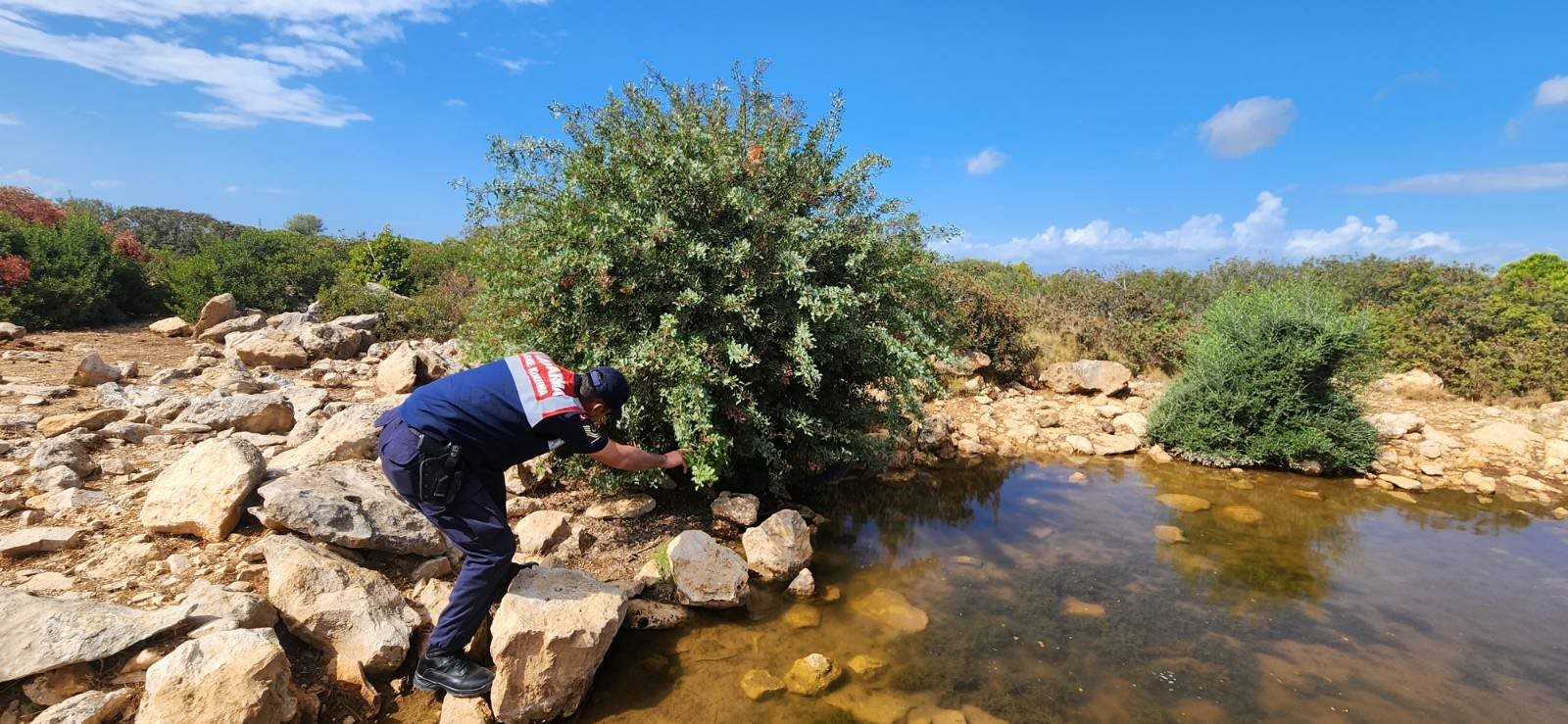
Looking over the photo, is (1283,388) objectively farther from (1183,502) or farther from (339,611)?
(339,611)

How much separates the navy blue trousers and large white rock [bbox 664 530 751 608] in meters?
1.47

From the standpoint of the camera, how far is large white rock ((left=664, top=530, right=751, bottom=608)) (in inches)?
206

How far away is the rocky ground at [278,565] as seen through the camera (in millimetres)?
3354

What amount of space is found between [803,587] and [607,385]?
2520mm

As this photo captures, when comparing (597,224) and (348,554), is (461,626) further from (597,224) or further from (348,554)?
(597,224)

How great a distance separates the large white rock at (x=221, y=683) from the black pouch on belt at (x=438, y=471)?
1.02 metres

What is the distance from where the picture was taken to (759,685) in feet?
14.2

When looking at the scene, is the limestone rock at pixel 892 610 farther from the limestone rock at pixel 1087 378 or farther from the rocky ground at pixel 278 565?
the limestone rock at pixel 1087 378

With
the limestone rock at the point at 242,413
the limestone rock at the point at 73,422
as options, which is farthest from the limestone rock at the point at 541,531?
the limestone rock at the point at 73,422

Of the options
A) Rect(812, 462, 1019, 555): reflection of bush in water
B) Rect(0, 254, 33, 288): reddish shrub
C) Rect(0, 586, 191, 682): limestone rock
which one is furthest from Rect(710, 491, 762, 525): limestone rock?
Rect(0, 254, 33, 288): reddish shrub

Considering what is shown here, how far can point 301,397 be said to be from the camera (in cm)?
800

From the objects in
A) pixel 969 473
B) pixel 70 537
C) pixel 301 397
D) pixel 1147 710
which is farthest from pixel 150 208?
pixel 1147 710

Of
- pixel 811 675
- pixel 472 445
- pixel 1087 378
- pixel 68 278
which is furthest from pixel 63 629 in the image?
pixel 1087 378

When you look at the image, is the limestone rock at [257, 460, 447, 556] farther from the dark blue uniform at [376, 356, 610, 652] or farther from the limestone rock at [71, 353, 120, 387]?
the limestone rock at [71, 353, 120, 387]
